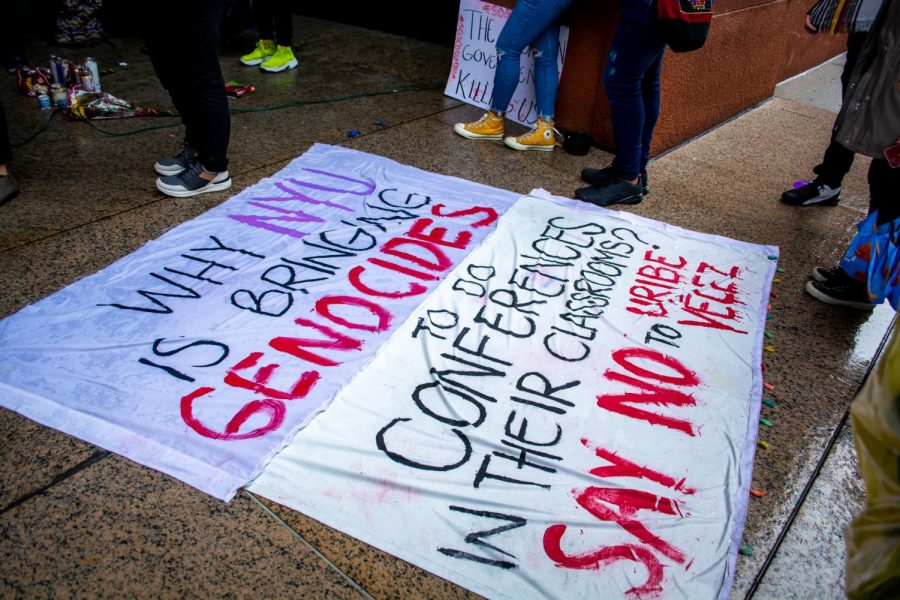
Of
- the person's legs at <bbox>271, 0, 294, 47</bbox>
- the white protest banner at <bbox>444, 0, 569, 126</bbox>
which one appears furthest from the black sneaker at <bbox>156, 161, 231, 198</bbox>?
the person's legs at <bbox>271, 0, 294, 47</bbox>

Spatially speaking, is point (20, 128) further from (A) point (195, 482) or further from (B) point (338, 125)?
(A) point (195, 482)

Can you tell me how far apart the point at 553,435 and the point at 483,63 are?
11.6 feet

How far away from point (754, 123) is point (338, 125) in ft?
11.6

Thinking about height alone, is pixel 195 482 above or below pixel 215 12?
below

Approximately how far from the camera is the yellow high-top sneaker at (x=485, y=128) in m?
4.39

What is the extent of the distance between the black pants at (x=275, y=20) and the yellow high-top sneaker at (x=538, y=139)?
2346 mm

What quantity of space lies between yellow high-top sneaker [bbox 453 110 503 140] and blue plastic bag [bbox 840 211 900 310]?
232 cm

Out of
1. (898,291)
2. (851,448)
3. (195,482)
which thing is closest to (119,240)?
(195,482)

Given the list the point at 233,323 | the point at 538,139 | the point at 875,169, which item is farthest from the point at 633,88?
the point at 233,323

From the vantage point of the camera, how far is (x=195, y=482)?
176cm

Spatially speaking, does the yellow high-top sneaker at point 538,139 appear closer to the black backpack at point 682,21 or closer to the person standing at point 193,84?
the black backpack at point 682,21

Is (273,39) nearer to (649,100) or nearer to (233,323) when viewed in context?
(649,100)

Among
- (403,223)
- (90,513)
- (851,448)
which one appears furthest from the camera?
(403,223)

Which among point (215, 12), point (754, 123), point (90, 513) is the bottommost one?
point (90, 513)
